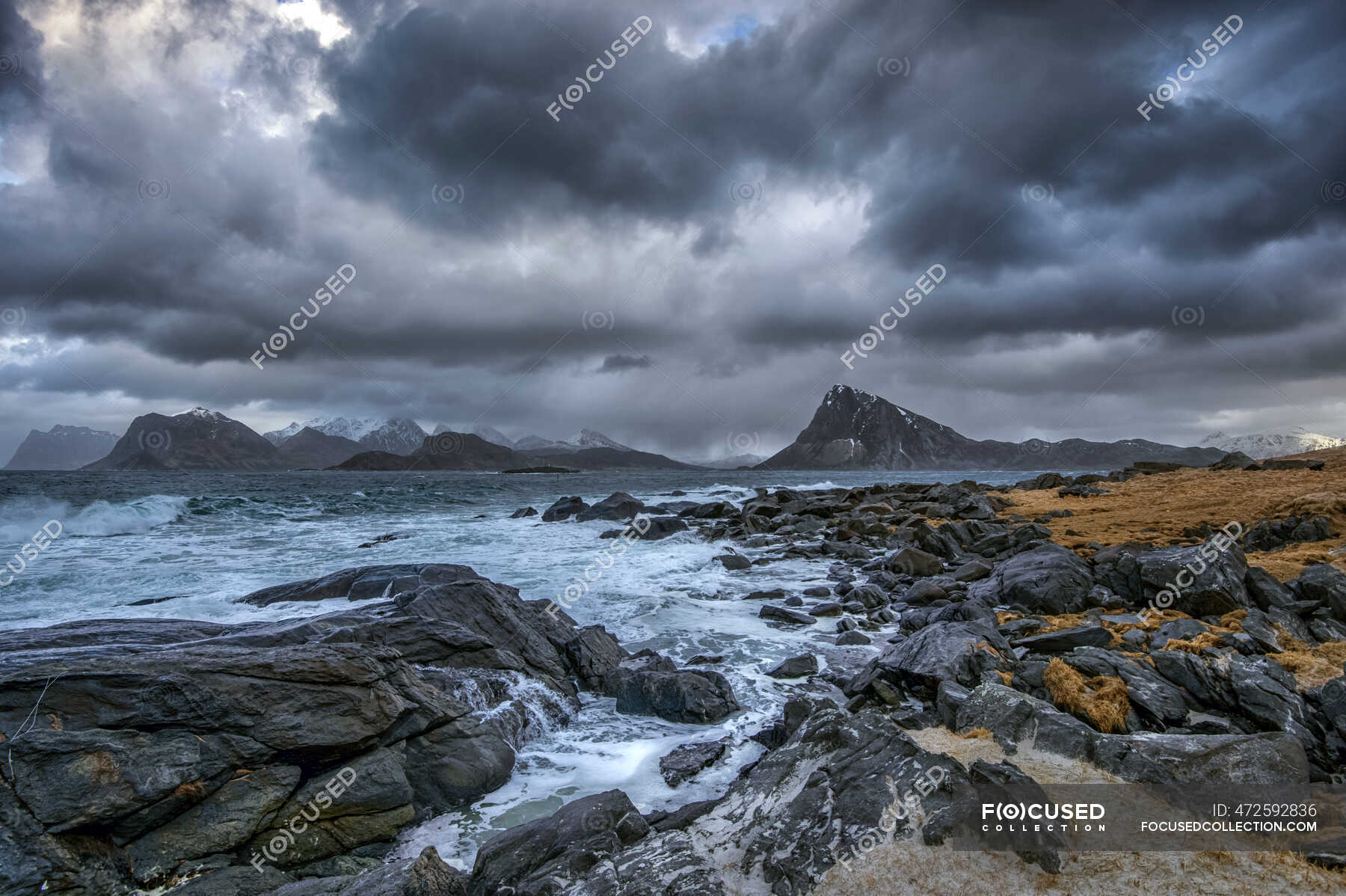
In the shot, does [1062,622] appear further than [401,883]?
Yes

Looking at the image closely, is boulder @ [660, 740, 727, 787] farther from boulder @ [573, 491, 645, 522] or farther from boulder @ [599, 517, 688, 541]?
boulder @ [573, 491, 645, 522]

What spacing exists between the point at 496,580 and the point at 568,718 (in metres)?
11.7

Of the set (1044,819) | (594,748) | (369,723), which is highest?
(1044,819)

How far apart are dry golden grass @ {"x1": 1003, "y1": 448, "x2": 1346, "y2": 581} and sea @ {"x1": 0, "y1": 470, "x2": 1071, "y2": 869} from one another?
966 cm

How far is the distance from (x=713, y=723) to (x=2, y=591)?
21.5m

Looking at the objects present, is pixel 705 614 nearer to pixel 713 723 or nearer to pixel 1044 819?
pixel 713 723

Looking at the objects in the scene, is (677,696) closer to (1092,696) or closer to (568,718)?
(568,718)

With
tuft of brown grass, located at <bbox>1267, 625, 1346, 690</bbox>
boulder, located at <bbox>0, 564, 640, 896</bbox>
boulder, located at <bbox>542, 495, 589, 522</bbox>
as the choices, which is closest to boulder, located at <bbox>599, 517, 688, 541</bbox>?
boulder, located at <bbox>542, 495, 589, 522</bbox>

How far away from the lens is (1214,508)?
64.8ft

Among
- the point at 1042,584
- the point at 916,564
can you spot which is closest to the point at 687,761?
the point at 1042,584

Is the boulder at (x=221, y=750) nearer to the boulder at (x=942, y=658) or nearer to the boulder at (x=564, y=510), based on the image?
the boulder at (x=942, y=658)

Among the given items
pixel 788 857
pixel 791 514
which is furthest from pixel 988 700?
pixel 791 514

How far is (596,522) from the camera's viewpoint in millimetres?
37750

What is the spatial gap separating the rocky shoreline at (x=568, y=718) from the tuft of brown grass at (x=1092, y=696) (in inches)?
1.3
